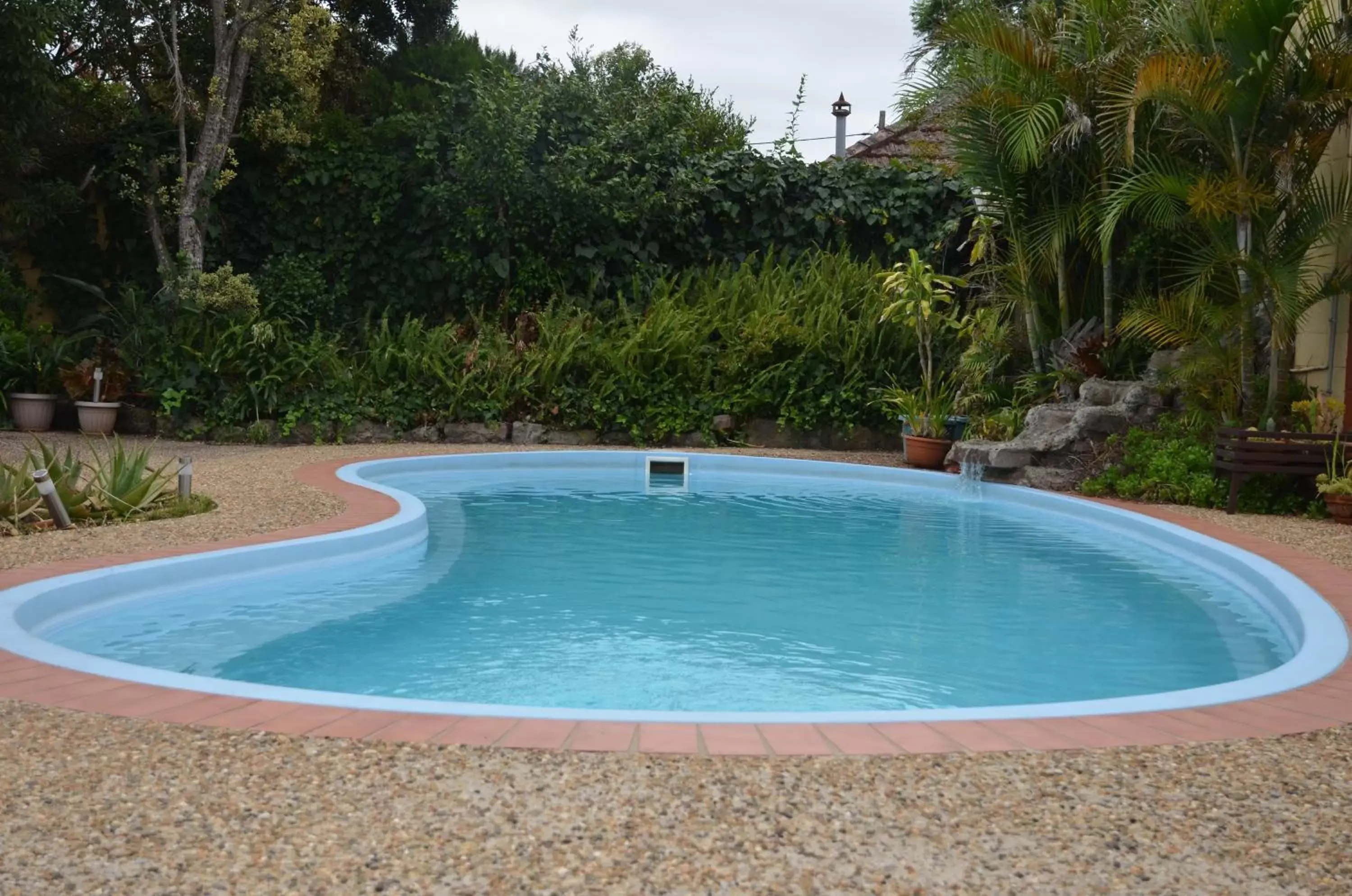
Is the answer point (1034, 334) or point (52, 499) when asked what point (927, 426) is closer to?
point (1034, 334)

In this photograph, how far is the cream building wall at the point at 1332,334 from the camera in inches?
361

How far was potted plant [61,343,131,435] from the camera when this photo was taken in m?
11.8

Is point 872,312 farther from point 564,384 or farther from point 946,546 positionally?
point 946,546

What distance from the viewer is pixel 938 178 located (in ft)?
47.4

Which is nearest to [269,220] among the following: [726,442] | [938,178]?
[726,442]

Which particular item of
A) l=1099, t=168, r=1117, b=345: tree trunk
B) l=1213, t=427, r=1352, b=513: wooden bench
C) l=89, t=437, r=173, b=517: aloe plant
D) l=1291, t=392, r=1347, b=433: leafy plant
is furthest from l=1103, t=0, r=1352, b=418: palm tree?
l=89, t=437, r=173, b=517: aloe plant

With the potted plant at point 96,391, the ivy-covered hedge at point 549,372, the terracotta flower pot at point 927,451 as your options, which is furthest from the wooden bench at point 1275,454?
the potted plant at point 96,391

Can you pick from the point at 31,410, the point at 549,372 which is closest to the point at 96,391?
the point at 31,410

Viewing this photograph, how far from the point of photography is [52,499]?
20.1ft

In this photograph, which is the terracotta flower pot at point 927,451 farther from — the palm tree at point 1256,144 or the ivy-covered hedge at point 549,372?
the palm tree at point 1256,144

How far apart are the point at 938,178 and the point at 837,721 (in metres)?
12.3

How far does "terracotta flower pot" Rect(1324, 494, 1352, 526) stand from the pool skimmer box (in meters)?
5.12

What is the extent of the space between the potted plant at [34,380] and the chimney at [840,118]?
18.5m

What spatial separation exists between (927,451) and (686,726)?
8.02 metres
